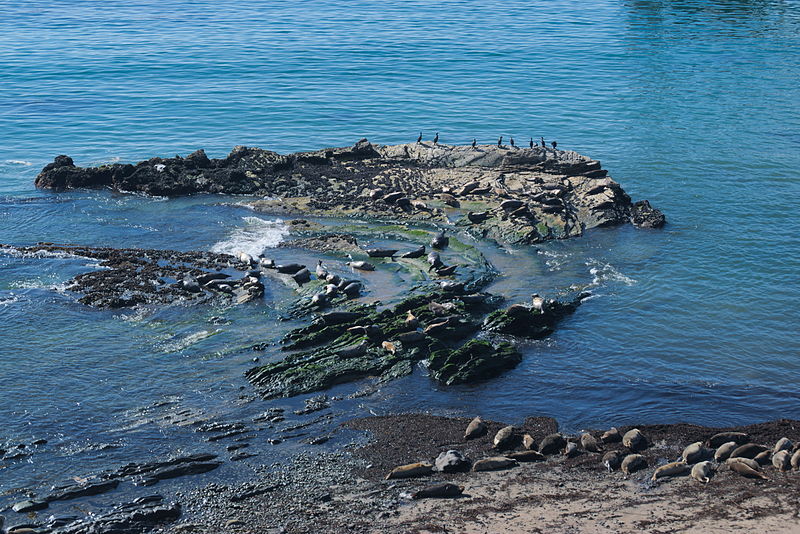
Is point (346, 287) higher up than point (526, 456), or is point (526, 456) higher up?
point (346, 287)

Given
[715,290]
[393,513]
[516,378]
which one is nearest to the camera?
[393,513]

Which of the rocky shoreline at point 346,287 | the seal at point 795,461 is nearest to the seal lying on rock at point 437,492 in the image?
the rocky shoreline at point 346,287

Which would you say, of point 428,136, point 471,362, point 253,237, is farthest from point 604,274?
point 428,136

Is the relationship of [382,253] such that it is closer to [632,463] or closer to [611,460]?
[611,460]

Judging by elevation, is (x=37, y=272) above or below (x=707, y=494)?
above

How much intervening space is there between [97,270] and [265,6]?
4544cm

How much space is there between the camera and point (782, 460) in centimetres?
1403

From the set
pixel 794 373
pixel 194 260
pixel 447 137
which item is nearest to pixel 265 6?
pixel 447 137

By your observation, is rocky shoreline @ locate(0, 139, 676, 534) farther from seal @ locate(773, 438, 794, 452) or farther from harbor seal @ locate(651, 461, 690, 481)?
seal @ locate(773, 438, 794, 452)

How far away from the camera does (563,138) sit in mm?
34938

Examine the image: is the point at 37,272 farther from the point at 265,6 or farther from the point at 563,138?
the point at 265,6

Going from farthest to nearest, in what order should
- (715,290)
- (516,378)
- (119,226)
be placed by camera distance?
(119,226)
(715,290)
(516,378)

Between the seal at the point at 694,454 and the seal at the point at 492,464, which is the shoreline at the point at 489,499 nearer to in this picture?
the seal at the point at 492,464

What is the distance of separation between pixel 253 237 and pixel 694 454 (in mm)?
14493
